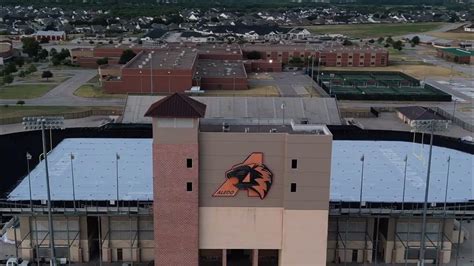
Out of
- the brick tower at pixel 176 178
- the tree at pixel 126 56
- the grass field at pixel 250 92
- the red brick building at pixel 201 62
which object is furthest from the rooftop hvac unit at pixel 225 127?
the tree at pixel 126 56

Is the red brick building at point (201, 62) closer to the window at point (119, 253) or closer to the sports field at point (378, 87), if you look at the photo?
the sports field at point (378, 87)

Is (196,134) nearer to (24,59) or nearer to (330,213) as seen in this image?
(330,213)

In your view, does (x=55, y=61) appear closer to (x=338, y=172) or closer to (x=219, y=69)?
(x=219, y=69)

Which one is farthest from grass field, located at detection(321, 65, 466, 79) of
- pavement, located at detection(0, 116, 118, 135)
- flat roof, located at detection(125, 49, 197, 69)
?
pavement, located at detection(0, 116, 118, 135)

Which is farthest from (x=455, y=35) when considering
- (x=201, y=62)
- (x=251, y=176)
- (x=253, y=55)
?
(x=251, y=176)

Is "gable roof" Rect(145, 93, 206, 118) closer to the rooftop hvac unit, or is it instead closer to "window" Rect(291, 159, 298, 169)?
the rooftop hvac unit
